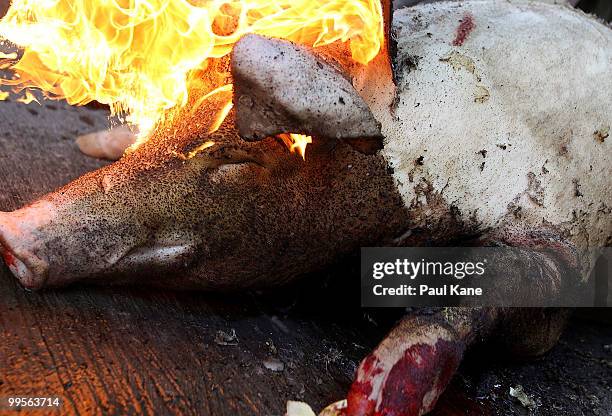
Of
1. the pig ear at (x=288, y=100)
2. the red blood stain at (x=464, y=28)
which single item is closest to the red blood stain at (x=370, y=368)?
the pig ear at (x=288, y=100)

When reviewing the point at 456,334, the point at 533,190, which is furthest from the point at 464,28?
the point at 456,334

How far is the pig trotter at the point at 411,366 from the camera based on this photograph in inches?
64.8

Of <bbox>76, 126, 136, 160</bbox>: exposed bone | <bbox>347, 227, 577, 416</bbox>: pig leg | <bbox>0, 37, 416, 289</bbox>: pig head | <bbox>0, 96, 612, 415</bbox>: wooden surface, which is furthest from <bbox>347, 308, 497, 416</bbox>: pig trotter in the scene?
<bbox>76, 126, 136, 160</bbox>: exposed bone

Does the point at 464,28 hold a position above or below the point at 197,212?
above

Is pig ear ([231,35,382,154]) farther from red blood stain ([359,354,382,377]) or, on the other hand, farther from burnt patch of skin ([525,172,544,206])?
burnt patch of skin ([525,172,544,206])

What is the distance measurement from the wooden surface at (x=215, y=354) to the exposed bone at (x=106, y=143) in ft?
2.02

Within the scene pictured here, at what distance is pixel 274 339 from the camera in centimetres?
208

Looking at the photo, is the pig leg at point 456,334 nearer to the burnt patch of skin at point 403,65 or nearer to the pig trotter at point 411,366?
the pig trotter at point 411,366

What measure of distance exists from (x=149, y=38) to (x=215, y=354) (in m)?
1.05

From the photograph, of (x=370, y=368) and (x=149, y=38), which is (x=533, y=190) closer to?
(x=370, y=368)

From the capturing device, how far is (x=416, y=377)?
168 cm

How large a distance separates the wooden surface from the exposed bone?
2.02 feet

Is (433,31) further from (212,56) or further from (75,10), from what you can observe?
(75,10)

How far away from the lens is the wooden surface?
5.49 ft
